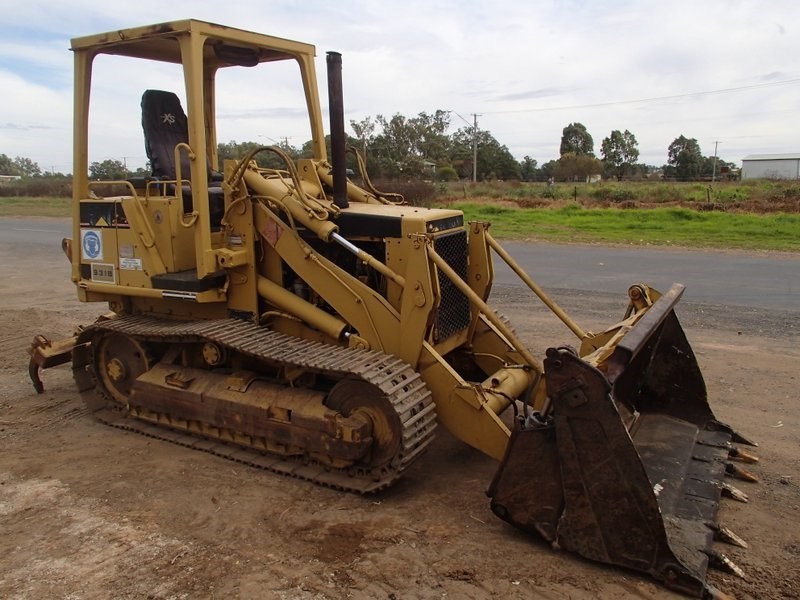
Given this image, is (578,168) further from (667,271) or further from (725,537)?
(725,537)

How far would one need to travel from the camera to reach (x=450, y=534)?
4023 millimetres

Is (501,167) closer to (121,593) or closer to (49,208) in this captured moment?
(49,208)

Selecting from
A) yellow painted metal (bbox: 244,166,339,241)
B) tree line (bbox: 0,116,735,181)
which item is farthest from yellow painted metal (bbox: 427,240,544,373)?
tree line (bbox: 0,116,735,181)

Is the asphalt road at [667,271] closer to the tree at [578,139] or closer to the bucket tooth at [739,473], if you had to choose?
the bucket tooth at [739,473]

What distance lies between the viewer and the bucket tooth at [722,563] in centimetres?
355

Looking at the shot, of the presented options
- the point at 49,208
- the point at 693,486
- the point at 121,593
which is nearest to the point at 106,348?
the point at 121,593

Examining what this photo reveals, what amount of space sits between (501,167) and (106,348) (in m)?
58.0

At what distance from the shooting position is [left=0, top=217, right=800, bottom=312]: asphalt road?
10.8m

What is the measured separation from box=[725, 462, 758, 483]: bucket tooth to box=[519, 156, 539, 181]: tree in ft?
193

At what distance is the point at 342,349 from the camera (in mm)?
4855

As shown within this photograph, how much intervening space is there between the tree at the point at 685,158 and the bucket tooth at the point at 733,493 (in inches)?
2201

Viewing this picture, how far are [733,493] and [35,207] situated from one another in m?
36.2

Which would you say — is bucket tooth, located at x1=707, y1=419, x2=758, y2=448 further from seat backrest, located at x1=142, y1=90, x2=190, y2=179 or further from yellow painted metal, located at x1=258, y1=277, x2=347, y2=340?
seat backrest, located at x1=142, y1=90, x2=190, y2=179

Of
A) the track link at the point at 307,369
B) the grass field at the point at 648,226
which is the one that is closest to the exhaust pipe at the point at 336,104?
the track link at the point at 307,369
